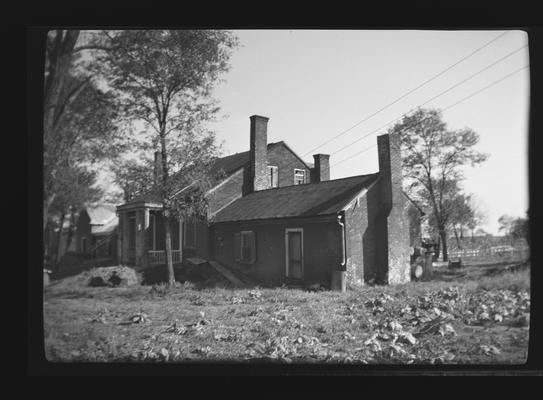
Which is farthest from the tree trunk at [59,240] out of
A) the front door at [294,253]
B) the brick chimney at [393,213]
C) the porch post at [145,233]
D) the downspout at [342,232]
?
the brick chimney at [393,213]

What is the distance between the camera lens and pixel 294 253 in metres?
9.38

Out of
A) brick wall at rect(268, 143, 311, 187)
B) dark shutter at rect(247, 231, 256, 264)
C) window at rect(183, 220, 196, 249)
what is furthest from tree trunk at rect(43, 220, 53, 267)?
brick wall at rect(268, 143, 311, 187)

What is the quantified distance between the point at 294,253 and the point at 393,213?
11.4 ft

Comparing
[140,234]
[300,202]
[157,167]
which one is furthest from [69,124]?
[300,202]

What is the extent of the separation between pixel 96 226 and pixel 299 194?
225 inches

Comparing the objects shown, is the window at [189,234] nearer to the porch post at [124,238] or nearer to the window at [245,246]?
the porch post at [124,238]

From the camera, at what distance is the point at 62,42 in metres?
5.68

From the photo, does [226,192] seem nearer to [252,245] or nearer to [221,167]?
[221,167]

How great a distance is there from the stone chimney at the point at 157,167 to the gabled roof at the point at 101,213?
3.51 ft

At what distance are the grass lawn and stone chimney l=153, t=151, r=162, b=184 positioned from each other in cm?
239

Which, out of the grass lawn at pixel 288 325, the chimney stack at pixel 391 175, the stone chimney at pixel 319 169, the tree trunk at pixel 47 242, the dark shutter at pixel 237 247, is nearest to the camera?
the grass lawn at pixel 288 325

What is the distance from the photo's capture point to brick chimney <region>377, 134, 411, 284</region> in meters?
9.85

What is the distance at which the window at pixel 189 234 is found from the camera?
8.06 meters
